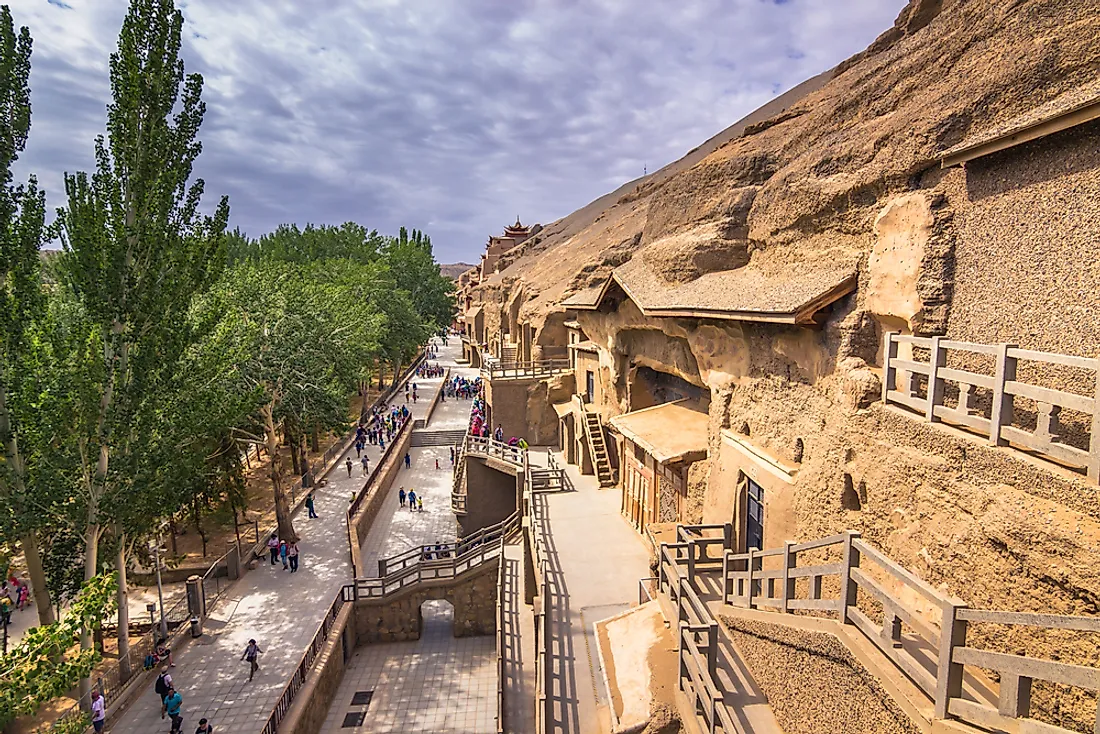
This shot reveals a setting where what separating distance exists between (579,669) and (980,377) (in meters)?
7.65

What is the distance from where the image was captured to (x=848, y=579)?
5.27m

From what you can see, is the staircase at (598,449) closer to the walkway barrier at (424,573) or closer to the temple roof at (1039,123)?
the walkway barrier at (424,573)

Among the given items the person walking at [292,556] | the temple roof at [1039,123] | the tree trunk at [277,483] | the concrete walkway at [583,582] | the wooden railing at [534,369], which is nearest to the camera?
the temple roof at [1039,123]

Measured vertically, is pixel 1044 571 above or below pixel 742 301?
below

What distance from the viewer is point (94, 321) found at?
12.4 meters

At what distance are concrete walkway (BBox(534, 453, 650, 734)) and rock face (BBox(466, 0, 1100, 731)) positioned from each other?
248 cm

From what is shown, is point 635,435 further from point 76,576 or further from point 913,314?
point 76,576

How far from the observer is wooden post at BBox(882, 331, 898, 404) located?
650 centimetres

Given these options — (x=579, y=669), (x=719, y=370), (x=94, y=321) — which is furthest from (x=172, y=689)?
(x=719, y=370)

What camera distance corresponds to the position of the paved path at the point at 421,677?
1478cm

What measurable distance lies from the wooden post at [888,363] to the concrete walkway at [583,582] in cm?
598

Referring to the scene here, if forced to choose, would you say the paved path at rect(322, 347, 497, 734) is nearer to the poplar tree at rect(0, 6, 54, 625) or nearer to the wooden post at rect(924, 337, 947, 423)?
the poplar tree at rect(0, 6, 54, 625)

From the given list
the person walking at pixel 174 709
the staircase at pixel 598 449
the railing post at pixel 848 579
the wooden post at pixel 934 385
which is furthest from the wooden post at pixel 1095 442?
the person walking at pixel 174 709

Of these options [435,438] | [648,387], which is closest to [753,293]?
[648,387]
